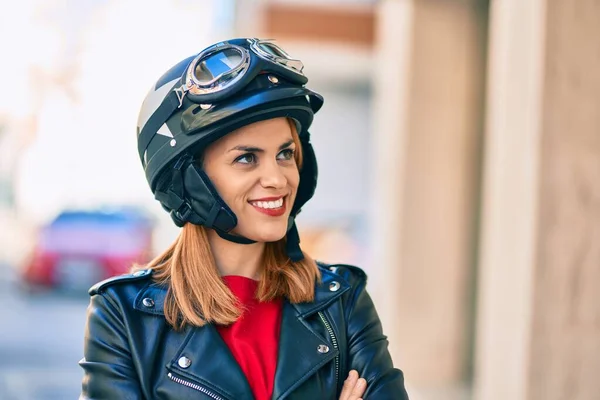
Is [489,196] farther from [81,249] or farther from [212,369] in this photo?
[81,249]

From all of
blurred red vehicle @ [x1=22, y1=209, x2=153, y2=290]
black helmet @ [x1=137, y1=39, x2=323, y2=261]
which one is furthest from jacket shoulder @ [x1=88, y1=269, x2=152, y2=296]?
blurred red vehicle @ [x1=22, y1=209, x2=153, y2=290]

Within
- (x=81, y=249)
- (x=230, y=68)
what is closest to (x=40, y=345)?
(x=81, y=249)

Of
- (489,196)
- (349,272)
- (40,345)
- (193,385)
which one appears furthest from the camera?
(40,345)

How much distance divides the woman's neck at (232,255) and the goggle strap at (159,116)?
0.33m

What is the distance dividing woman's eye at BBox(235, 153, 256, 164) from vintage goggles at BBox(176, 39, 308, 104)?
196mm

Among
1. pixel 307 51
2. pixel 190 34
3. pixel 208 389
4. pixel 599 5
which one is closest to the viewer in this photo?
pixel 208 389

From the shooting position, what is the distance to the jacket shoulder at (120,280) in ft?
8.36

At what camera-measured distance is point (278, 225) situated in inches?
101

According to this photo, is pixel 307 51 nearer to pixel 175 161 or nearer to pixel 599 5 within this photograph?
pixel 599 5

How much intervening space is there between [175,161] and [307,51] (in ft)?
52.9

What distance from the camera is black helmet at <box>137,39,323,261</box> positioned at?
7.97ft

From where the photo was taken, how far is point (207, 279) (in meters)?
2.60

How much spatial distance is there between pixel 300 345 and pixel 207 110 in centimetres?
68

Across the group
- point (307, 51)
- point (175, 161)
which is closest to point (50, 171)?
point (307, 51)
